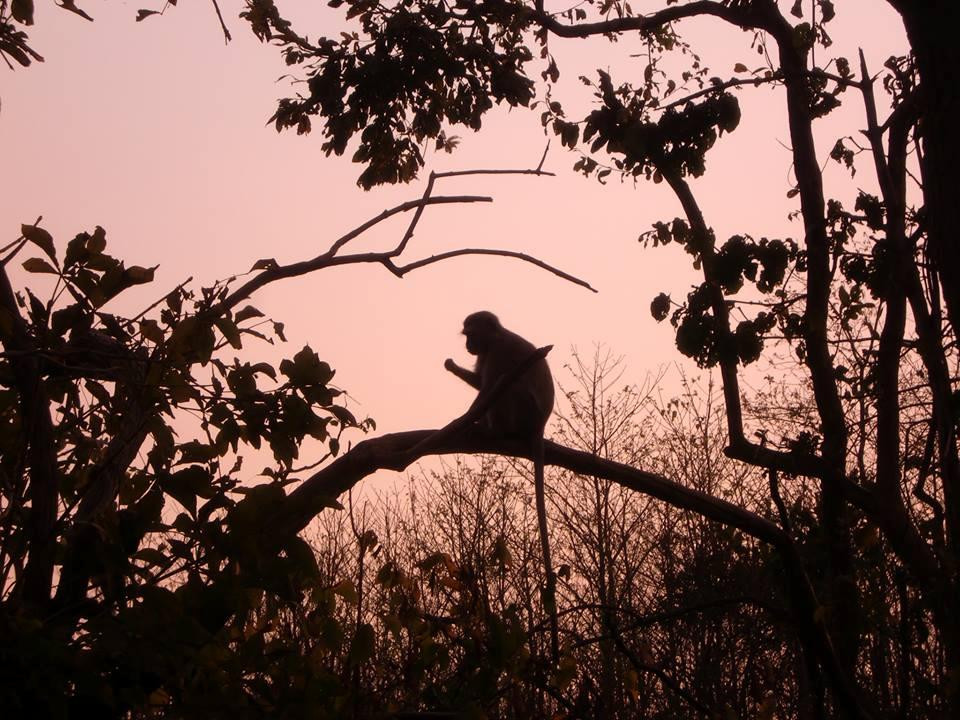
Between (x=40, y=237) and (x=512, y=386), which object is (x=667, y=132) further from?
(x=40, y=237)

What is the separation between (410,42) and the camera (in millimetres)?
6977

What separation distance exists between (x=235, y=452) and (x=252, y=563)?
609 millimetres

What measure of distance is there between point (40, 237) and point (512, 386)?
593 cm

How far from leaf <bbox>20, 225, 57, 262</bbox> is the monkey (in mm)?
4009

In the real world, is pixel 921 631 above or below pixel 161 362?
above

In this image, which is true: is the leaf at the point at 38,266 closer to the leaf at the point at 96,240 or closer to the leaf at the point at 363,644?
the leaf at the point at 96,240

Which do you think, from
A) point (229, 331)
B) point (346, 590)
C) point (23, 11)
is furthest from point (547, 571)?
point (23, 11)

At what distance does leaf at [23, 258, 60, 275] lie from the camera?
2.22 metres

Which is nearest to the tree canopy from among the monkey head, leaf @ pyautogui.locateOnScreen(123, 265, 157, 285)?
leaf @ pyautogui.locateOnScreen(123, 265, 157, 285)

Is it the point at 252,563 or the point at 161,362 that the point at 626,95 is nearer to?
the point at 161,362

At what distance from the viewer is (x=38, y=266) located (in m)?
2.26

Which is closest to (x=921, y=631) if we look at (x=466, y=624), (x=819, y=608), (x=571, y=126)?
(x=819, y=608)

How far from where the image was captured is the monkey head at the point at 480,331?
9.76 m

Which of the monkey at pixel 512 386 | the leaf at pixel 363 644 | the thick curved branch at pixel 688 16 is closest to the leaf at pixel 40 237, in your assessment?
the leaf at pixel 363 644
